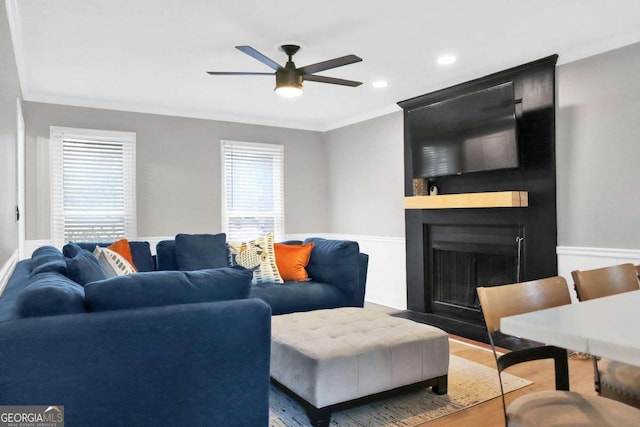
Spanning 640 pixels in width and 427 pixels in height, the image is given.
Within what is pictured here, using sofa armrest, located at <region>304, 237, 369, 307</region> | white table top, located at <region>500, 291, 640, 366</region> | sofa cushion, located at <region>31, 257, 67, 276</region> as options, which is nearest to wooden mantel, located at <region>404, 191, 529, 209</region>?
sofa armrest, located at <region>304, 237, 369, 307</region>

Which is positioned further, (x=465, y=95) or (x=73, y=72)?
(x=465, y=95)

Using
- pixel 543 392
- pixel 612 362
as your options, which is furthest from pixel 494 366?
pixel 543 392

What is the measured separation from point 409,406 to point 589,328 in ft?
5.81

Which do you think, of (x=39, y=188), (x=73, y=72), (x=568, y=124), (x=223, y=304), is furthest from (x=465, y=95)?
(x=39, y=188)

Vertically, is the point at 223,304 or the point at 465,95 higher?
the point at 465,95

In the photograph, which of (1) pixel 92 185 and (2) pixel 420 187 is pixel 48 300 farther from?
(2) pixel 420 187

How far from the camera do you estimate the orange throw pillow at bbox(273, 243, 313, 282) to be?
4.17 m

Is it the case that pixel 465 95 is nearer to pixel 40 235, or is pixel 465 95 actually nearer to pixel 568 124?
pixel 568 124

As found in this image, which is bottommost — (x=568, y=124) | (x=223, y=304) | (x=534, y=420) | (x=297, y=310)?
(x=297, y=310)

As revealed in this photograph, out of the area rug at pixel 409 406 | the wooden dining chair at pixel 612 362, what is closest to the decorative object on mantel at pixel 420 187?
the area rug at pixel 409 406

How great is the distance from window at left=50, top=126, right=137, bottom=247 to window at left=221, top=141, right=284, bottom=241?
3.87 feet

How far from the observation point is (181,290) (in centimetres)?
175

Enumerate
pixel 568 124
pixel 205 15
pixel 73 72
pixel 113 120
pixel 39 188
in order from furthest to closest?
pixel 113 120 → pixel 39 188 → pixel 73 72 → pixel 568 124 → pixel 205 15

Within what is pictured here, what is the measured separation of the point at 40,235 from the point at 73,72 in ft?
6.10
